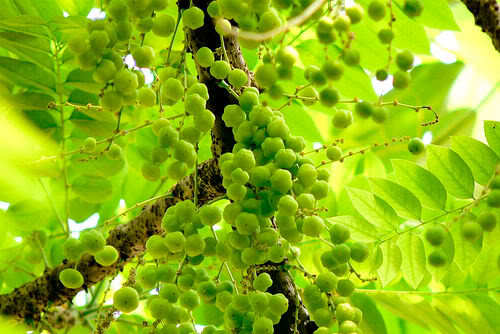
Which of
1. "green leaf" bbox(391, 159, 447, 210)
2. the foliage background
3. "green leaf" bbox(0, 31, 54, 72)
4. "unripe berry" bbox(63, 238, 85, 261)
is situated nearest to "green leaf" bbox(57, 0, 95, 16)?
the foliage background

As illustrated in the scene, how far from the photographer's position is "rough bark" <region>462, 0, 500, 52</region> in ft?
2.65

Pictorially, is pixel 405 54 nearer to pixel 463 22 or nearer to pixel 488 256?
pixel 488 256

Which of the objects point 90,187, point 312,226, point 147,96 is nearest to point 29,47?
point 90,187

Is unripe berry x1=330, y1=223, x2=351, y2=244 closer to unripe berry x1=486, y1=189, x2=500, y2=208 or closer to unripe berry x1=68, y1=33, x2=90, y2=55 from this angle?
unripe berry x1=486, y1=189, x2=500, y2=208

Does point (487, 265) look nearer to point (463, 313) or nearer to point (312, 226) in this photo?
point (463, 313)

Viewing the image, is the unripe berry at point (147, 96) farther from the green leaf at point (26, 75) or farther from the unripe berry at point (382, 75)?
the green leaf at point (26, 75)

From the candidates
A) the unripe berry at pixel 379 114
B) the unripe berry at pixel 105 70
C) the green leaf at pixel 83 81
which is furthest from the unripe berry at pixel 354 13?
the green leaf at pixel 83 81

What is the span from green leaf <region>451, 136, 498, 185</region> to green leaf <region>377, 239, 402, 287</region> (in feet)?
0.68

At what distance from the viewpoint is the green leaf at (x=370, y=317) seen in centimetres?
129

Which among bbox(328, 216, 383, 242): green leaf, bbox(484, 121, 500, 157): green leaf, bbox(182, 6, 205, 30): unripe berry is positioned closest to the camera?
bbox(182, 6, 205, 30): unripe berry

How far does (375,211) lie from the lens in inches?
43.6

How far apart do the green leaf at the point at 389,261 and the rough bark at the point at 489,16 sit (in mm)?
460

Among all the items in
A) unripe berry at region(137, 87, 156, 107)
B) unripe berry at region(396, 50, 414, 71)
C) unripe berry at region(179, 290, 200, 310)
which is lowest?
unripe berry at region(179, 290, 200, 310)

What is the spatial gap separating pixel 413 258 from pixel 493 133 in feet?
0.91
